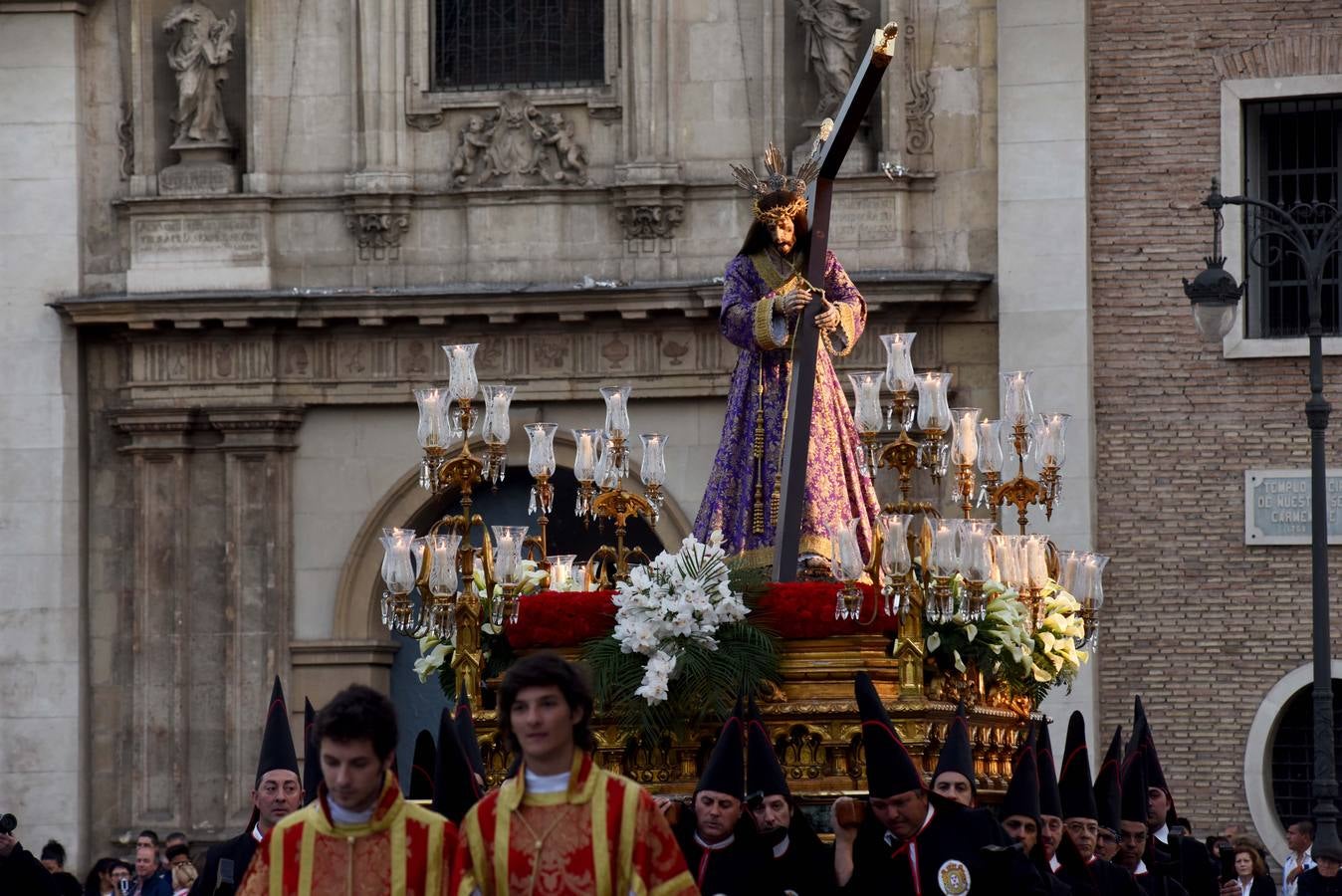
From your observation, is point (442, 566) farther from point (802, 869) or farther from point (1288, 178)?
point (1288, 178)

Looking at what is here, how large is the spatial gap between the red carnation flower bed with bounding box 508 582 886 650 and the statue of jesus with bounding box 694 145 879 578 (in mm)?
922

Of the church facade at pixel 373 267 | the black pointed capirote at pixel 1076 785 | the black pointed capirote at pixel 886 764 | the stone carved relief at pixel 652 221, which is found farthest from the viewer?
the stone carved relief at pixel 652 221

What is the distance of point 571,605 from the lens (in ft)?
41.9

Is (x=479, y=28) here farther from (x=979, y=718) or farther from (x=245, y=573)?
(x=979, y=718)

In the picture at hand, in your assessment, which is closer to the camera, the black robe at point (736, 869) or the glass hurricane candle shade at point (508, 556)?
the black robe at point (736, 869)

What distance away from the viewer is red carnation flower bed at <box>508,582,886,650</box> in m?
12.3

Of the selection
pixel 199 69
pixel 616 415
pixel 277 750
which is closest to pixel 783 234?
pixel 616 415

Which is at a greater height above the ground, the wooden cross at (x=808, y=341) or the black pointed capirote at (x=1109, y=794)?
the wooden cross at (x=808, y=341)

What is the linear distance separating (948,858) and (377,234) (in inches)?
585

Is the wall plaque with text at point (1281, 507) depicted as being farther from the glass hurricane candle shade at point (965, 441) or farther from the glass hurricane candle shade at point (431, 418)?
the glass hurricane candle shade at point (431, 418)

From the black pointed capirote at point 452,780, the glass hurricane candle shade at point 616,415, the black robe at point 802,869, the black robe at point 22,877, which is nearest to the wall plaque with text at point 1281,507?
the glass hurricane candle shade at point 616,415

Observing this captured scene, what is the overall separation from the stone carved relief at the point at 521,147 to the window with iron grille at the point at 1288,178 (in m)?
5.15

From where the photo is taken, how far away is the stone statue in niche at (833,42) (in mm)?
23172

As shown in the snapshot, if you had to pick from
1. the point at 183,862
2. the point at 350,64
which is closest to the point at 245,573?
the point at 350,64
